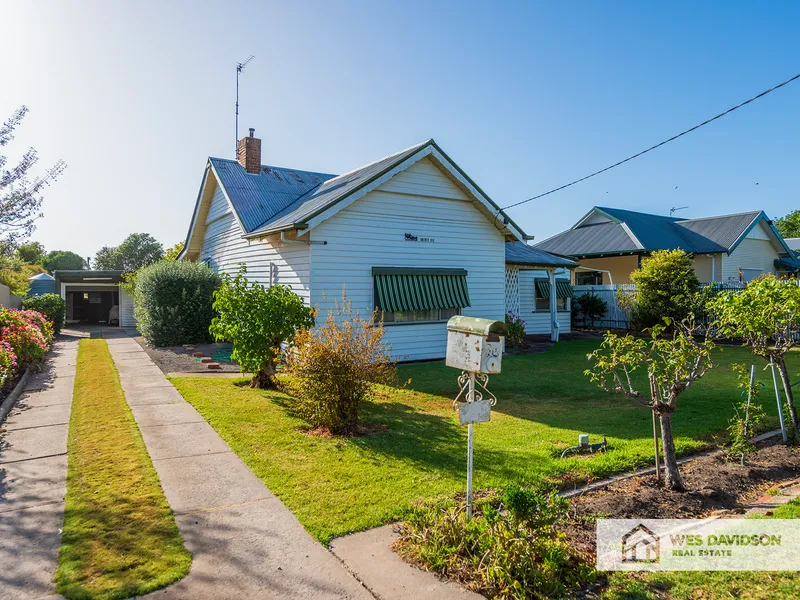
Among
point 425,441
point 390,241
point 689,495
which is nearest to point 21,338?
point 390,241

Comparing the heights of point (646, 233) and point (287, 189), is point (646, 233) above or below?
above

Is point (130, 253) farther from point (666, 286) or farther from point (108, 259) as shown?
point (666, 286)

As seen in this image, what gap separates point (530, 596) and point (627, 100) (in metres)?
13.8

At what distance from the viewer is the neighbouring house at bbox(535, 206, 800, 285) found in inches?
1046

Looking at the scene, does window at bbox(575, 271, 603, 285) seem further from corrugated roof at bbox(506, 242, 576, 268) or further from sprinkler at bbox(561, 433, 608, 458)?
sprinkler at bbox(561, 433, 608, 458)

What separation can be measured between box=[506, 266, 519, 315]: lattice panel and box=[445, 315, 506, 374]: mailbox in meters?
15.5

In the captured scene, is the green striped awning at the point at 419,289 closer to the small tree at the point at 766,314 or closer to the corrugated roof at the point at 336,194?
the corrugated roof at the point at 336,194

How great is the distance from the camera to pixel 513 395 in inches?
393

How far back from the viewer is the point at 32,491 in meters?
5.05

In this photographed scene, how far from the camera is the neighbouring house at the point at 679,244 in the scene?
87.2 ft

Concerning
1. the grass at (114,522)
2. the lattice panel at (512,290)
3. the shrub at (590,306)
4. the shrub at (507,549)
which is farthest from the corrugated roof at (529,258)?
the shrub at (507,549)

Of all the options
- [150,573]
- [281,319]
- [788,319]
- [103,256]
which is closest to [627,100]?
[788,319]

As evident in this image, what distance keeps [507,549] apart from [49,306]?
24.0m

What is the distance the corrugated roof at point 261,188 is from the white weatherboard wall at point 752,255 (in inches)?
895
